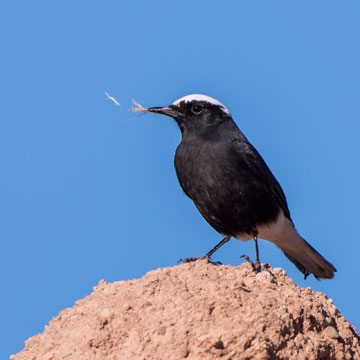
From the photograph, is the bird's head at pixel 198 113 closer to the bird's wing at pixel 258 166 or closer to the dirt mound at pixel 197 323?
the bird's wing at pixel 258 166

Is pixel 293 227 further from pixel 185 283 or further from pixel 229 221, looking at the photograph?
pixel 185 283

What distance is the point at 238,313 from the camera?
6215 mm

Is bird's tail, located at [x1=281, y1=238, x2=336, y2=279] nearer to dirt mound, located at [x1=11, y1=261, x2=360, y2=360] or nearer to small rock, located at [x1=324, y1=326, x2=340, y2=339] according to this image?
dirt mound, located at [x1=11, y1=261, x2=360, y2=360]

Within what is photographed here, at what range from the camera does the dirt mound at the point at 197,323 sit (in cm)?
603

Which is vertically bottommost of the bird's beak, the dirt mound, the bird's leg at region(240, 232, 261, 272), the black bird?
the dirt mound

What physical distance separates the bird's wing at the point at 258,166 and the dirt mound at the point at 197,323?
2.53m

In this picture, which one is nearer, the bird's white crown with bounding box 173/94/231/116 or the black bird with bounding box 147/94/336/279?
the black bird with bounding box 147/94/336/279

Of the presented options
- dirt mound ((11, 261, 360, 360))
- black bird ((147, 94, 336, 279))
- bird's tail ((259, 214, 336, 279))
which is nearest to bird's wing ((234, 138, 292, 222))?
black bird ((147, 94, 336, 279))

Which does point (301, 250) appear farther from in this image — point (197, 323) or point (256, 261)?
point (197, 323)

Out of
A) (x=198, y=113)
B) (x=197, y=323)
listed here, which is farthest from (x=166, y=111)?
(x=197, y=323)

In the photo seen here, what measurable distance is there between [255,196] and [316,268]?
4.58 ft

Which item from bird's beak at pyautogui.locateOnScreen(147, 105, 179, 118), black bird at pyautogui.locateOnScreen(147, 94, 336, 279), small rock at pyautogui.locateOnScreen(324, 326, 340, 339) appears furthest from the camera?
bird's beak at pyautogui.locateOnScreen(147, 105, 179, 118)

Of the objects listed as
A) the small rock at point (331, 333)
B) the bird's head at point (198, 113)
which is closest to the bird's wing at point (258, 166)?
the bird's head at point (198, 113)

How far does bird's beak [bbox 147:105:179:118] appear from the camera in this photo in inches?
386
